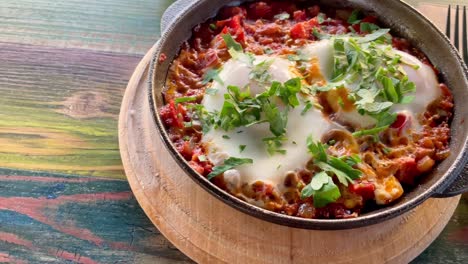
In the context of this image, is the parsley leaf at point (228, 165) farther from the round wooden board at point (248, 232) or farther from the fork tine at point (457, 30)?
the fork tine at point (457, 30)

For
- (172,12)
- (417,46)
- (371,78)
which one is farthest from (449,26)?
(172,12)

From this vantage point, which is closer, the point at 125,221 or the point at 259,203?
the point at 259,203

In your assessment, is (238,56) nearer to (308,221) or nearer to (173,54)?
(173,54)

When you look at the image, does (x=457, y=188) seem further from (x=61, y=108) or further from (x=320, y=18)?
(x=61, y=108)

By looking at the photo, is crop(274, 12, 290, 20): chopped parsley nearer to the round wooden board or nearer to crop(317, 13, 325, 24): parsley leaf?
crop(317, 13, 325, 24): parsley leaf

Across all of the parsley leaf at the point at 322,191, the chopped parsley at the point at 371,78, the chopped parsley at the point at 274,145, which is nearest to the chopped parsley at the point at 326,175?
the parsley leaf at the point at 322,191

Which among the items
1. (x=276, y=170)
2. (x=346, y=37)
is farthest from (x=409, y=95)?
(x=276, y=170)
